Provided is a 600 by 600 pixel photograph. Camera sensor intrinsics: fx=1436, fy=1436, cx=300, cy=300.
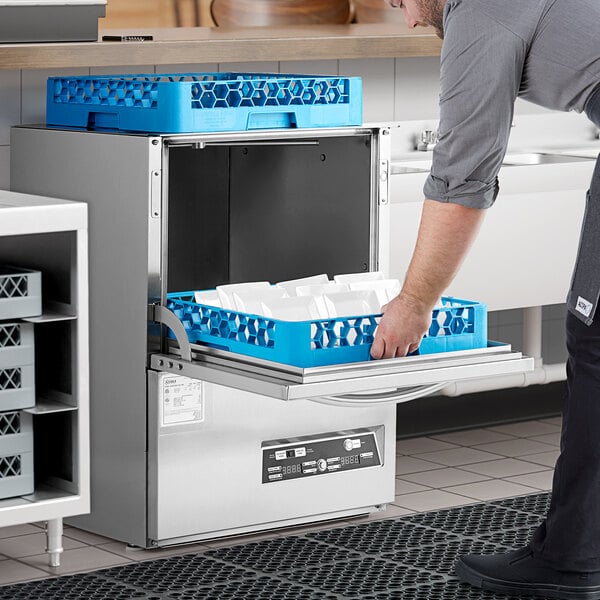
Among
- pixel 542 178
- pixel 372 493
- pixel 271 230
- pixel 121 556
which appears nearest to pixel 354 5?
pixel 542 178

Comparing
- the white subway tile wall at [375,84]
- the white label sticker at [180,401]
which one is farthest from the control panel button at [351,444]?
the white subway tile wall at [375,84]

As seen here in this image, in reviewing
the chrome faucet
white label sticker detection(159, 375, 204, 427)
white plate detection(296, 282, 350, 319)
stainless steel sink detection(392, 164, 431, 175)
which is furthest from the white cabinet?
white label sticker detection(159, 375, 204, 427)

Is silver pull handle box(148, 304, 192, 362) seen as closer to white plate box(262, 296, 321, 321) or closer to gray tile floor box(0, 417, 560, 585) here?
white plate box(262, 296, 321, 321)

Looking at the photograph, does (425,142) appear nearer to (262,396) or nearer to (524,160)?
(524,160)

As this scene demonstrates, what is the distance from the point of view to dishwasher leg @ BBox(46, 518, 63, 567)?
2.88 m

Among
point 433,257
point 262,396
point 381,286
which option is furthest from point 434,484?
point 433,257

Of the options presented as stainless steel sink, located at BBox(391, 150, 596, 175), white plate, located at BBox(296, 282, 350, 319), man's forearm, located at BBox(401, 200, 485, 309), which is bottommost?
white plate, located at BBox(296, 282, 350, 319)

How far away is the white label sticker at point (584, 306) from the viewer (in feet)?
8.29

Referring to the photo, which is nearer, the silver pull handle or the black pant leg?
the black pant leg

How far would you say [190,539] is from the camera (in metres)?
3.05

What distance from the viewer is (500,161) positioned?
95.2 inches

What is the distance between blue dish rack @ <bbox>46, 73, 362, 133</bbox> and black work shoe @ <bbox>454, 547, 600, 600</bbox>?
99cm

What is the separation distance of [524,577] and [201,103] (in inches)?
44.8

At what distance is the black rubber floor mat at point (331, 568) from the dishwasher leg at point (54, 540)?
8 centimetres
